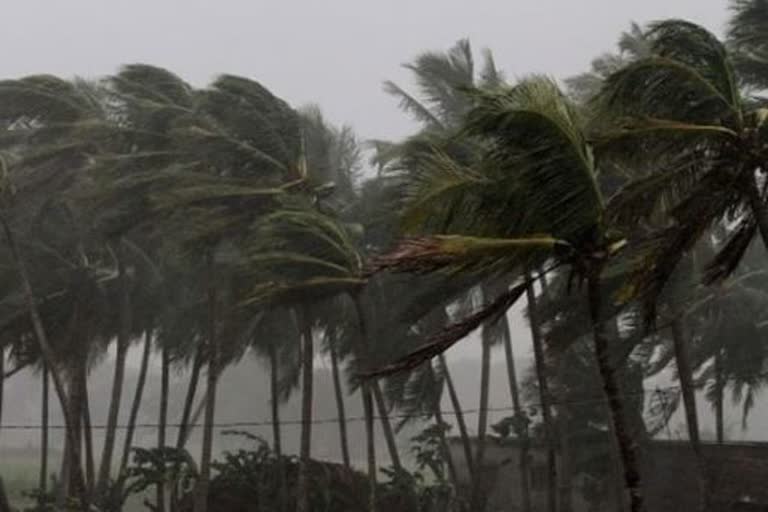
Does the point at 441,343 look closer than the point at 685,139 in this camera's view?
Yes

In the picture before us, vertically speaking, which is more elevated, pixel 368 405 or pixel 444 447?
pixel 368 405

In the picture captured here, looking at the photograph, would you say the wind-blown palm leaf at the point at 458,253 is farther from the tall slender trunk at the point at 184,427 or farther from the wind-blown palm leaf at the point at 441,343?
the tall slender trunk at the point at 184,427

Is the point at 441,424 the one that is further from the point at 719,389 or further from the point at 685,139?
the point at 685,139

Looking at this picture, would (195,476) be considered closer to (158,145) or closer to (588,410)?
(158,145)

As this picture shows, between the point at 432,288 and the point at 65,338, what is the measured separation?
29.5 feet

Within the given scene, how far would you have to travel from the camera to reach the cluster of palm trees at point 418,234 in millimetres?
8258

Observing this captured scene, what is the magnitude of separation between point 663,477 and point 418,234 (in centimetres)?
1291

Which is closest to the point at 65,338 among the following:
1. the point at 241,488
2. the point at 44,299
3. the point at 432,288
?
the point at 44,299

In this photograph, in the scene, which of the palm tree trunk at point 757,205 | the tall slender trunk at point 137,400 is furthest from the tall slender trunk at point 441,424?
the palm tree trunk at point 757,205

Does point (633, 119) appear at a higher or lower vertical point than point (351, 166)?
lower

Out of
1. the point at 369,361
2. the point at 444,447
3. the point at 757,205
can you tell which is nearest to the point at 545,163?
the point at 757,205

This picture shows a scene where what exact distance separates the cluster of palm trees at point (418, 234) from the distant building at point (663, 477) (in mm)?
758

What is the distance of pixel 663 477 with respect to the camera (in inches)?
754

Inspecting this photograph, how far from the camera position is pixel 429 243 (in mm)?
6988
